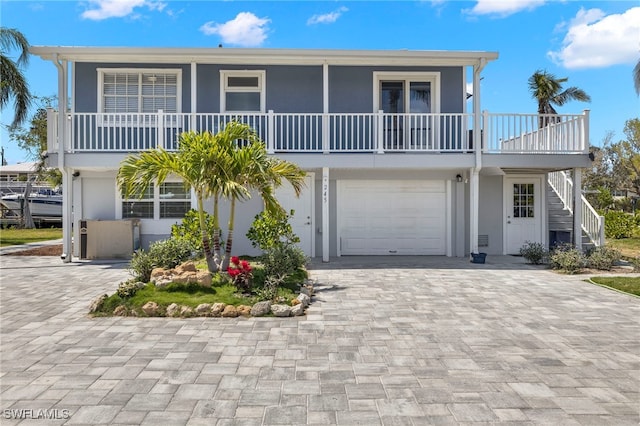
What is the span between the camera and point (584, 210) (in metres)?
12.5

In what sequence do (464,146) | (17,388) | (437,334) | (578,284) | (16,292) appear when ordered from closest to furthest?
(17,388) < (437,334) < (16,292) < (578,284) < (464,146)

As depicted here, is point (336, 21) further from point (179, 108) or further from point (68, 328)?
point (68, 328)

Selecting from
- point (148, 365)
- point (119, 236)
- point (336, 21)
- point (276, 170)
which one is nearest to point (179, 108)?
point (119, 236)

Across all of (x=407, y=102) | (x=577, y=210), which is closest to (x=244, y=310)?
(x=407, y=102)

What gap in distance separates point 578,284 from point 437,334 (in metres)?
4.82

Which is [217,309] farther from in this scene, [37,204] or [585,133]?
[37,204]

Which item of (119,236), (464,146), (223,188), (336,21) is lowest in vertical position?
(119,236)

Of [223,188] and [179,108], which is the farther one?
[179,108]

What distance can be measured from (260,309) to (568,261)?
7.39 m

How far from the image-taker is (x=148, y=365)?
4.21 metres

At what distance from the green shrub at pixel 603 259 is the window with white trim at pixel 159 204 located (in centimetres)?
1048

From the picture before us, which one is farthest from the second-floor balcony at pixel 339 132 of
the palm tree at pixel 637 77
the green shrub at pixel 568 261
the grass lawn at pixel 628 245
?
the palm tree at pixel 637 77

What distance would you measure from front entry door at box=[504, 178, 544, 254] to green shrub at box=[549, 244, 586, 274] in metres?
2.37

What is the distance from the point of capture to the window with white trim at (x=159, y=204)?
1211cm
